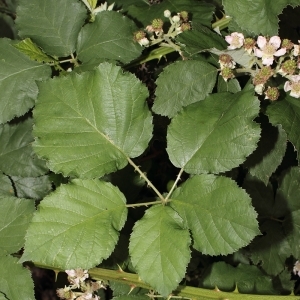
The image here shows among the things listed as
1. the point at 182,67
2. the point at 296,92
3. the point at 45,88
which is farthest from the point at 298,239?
the point at 45,88

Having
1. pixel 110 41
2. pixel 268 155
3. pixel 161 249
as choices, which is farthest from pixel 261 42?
pixel 161 249

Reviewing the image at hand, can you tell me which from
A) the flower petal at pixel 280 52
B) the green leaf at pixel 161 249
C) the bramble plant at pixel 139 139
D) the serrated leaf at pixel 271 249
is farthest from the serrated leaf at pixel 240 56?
the serrated leaf at pixel 271 249

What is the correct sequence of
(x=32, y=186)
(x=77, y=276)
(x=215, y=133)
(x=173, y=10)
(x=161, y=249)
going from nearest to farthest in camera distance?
(x=161, y=249) < (x=215, y=133) < (x=77, y=276) < (x=173, y=10) < (x=32, y=186)

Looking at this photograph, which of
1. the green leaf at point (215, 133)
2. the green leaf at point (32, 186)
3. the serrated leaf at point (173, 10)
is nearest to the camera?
the green leaf at point (215, 133)

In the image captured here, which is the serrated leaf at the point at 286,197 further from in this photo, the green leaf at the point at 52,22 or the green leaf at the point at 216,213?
the green leaf at the point at 52,22

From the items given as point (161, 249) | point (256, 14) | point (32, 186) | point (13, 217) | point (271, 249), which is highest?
point (256, 14)

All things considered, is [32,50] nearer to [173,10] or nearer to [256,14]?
[173,10]
